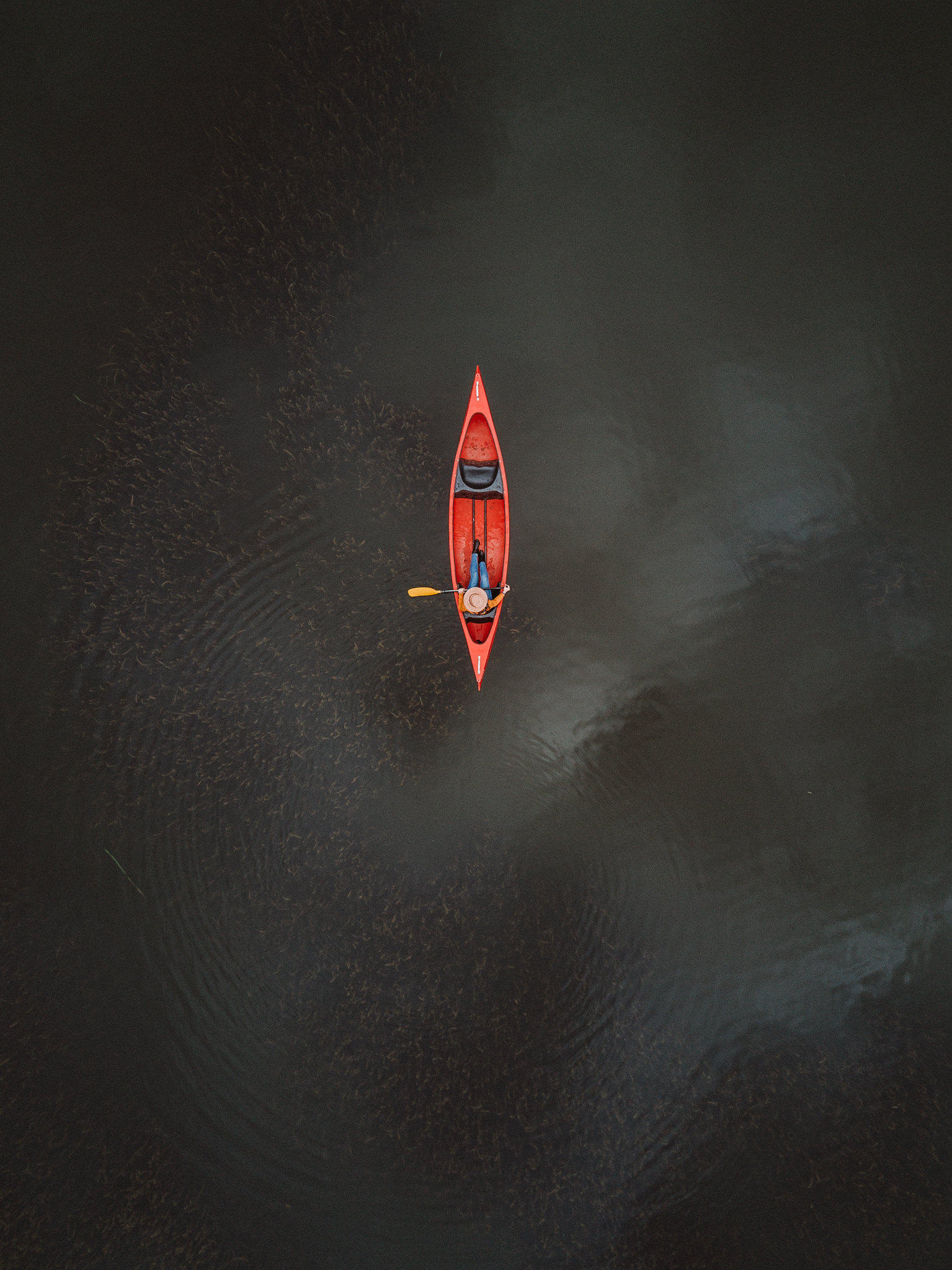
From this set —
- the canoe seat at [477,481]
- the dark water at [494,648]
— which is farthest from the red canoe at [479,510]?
the dark water at [494,648]

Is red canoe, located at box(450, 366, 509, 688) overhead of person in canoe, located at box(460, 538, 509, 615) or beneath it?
overhead

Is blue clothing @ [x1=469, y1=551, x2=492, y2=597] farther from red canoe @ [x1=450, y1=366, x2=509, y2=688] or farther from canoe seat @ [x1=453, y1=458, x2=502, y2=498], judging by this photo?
canoe seat @ [x1=453, y1=458, x2=502, y2=498]

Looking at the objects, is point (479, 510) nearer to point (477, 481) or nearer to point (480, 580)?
point (477, 481)

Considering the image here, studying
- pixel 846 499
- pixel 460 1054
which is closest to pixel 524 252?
pixel 846 499

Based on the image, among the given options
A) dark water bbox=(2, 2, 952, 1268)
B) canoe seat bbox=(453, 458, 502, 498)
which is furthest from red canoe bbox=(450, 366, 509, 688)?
dark water bbox=(2, 2, 952, 1268)

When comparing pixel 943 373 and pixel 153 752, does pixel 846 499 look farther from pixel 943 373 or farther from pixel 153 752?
pixel 153 752

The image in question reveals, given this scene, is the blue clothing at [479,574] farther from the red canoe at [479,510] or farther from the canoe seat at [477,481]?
the canoe seat at [477,481]

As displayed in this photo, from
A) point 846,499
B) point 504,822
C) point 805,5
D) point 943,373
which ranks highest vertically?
point 805,5
